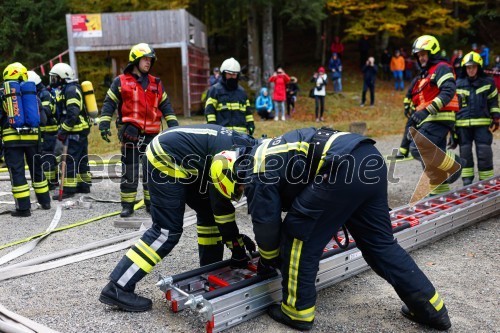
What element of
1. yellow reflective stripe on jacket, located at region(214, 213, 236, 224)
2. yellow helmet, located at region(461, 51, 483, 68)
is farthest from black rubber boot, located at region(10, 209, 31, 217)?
yellow helmet, located at region(461, 51, 483, 68)

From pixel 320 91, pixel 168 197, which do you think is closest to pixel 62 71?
pixel 168 197

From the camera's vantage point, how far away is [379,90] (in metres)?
22.6

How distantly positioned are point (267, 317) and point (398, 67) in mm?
20527

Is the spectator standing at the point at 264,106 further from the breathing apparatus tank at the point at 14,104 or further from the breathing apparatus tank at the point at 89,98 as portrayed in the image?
the breathing apparatus tank at the point at 14,104

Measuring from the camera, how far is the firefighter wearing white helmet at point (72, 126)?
772 cm

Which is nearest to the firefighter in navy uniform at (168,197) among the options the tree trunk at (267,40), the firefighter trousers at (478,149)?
the firefighter trousers at (478,149)

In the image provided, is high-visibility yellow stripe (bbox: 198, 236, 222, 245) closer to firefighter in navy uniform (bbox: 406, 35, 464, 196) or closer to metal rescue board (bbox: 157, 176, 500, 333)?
metal rescue board (bbox: 157, 176, 500, 333)

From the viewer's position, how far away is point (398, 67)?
73.2 ft

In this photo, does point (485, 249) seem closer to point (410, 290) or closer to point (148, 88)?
point (410, 290)

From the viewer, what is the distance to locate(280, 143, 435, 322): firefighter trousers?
3.24 m

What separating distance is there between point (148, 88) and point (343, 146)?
398cm

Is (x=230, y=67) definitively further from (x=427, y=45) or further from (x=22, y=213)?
(x=22, y=213)

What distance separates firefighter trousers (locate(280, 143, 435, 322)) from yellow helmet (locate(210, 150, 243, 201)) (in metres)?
0.42

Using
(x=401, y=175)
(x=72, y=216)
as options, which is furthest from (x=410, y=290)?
(x=401, y=175)
